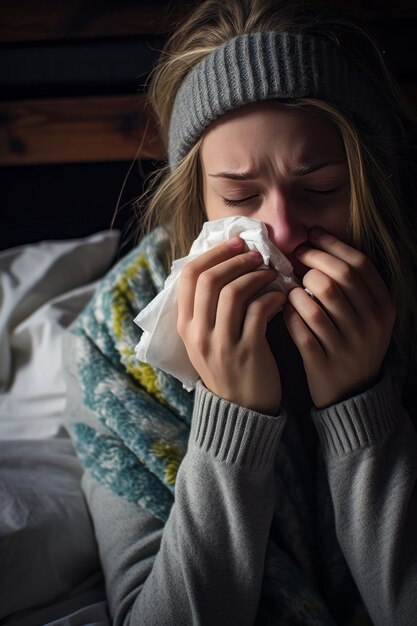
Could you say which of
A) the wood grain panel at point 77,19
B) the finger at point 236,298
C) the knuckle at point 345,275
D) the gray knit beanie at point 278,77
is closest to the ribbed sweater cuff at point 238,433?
the finger at point 236,298

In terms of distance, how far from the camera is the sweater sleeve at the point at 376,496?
97cm

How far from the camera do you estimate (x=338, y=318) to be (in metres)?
0.96

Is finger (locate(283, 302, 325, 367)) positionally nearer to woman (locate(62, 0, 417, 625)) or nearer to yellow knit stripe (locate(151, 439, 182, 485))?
woman (locate(62, 0, 417, 625))

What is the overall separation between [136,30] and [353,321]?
957 mm

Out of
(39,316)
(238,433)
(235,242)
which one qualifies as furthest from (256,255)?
(39,316)

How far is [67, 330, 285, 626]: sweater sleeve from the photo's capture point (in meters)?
0.97

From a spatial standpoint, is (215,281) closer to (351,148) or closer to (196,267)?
(196,267)

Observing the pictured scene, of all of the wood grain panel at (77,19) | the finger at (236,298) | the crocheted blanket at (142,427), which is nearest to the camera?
the finger at (236,298)

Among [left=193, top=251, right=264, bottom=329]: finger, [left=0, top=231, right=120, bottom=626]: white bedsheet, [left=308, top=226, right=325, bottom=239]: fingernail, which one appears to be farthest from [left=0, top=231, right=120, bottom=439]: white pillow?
[left=308, top=226, right=325, bottom=239]: fingernail

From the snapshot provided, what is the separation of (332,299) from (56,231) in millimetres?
1031

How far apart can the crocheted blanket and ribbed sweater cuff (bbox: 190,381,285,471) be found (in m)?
0.14

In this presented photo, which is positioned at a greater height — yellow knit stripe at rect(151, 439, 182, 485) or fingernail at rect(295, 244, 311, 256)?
fingernail at rect(295, 244, 311, 256)

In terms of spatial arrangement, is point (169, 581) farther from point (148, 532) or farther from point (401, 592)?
point (401, 592)

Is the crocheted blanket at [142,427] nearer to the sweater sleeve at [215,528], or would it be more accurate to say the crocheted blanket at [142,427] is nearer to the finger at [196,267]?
the sweater sleeve at [215,528]
